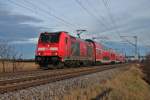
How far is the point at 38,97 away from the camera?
9859mm

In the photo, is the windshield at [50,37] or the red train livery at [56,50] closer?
the red train livery at [56,50]

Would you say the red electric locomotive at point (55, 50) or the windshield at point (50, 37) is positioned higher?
the windshield at point (50, 37)

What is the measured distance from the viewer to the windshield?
87.5ft

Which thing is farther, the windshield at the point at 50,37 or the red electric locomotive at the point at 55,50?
the windshield at the point at 50,37

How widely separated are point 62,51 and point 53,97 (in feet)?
52.7

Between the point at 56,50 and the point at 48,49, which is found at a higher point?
the point at 48,49

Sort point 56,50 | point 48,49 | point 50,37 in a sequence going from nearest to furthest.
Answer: point 56,50
point 48,49
point 50,37

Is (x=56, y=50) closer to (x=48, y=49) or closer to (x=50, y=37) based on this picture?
(x=48, y=49)

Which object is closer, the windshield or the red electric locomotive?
the red electric locomotive

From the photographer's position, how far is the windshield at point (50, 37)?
87.5 feet

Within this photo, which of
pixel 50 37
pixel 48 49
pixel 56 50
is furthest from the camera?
pixel 50 37

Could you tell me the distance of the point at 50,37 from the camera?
A: 27000 millimetres

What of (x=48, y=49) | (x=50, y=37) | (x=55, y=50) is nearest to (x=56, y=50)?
(x=55, y=50)

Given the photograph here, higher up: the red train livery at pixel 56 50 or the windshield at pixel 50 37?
the windshield at pixel 50 37
